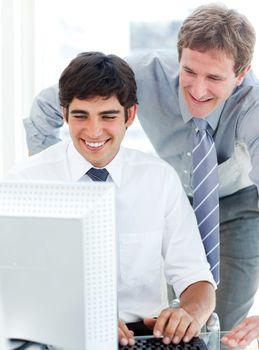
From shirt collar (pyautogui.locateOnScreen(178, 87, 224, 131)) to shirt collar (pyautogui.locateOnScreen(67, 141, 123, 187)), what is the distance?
0.31m

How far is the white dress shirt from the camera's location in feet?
5.87

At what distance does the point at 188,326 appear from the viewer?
1.52 m

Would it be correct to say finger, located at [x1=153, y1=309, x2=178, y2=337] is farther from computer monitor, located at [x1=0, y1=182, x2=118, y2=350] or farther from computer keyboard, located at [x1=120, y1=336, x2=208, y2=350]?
computer monitor, located at [x1=0, y1=182, x2=118, y2=350]

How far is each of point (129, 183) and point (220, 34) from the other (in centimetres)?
49

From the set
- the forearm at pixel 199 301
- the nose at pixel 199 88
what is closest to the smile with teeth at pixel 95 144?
the nose at pixel 199 88

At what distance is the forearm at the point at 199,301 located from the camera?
1.63 meters

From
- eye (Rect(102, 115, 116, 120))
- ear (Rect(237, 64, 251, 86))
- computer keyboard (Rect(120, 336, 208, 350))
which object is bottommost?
computer keyboard (Rect(120, 336, 208, 350))

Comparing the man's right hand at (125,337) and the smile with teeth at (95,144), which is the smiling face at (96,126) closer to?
the smile with teeth at (95,144)

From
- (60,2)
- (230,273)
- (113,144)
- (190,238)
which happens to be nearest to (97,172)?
(113,144)

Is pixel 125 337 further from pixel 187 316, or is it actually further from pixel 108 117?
pixel 108 117

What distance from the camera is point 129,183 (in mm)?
1827

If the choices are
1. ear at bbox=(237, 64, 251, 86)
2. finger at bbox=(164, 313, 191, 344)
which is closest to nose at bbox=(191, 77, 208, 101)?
ear at bbox=(237, 64, 251, 86)

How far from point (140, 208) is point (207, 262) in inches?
9.9

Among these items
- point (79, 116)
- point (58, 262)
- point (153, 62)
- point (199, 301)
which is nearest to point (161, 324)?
point (199, 301)
